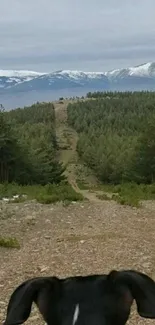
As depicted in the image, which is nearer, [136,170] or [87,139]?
[136,170]

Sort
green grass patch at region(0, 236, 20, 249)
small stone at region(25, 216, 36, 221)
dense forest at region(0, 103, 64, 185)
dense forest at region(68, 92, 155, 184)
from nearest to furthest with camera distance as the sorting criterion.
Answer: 1. green grass patch at region(0, 236, 20, 249)
2. small stone at region(25, 216, 36, 221)
3. dense forest at region(0, 103, 64, 185)
4. dense forest at region(68, 92, 155, 184)

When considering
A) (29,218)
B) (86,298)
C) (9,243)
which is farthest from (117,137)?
(86,298)

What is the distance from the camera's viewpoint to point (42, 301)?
2016 mm

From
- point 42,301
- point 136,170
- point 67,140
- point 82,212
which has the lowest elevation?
point 67,140

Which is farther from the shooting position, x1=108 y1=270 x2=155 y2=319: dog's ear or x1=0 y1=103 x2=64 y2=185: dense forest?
x1=0 y1=103 x2=64 y2=185: dense forest

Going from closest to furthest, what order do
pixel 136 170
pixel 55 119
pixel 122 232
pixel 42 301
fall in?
pixel 42 301, pixel 122 232, pixel 136 170, pixel 55 119

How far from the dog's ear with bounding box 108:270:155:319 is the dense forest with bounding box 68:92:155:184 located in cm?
4691

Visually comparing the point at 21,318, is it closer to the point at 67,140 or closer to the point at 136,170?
the point at 136,170

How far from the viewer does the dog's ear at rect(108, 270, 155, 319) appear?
6.06 feet

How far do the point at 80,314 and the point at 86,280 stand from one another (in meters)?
0.21

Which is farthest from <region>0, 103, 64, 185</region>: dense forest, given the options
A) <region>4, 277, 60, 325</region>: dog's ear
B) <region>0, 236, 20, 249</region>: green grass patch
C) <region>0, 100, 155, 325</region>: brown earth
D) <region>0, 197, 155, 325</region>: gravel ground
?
<region>4, 277, 60, 325</region>: dog's ear

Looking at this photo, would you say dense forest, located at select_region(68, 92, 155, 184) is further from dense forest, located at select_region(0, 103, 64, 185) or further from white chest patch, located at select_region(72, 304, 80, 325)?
white chest patch, located at select_region(72, 304, 80, 325)

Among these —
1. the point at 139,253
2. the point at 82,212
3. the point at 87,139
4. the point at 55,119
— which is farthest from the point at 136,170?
the point at 55,119

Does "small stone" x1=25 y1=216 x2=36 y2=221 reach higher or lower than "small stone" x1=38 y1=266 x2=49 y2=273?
lower
